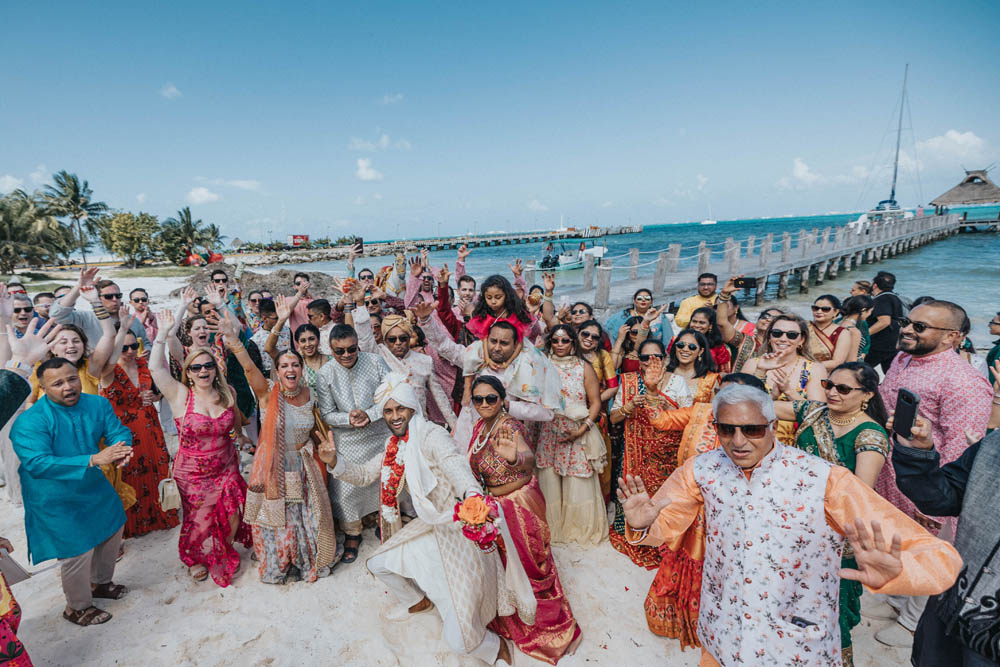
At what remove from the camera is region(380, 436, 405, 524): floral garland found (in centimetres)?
293

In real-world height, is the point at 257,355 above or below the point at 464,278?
below

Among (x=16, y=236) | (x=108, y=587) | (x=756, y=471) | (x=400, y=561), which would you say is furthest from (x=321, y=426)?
(x=16, y=236)

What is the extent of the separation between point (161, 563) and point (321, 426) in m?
1.77

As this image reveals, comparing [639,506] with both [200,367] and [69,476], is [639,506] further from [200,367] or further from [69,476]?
[69,476]

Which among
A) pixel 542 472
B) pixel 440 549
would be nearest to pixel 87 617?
pixel 440 549

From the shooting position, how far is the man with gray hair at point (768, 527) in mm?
1770

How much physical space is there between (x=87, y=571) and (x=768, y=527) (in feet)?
13.3

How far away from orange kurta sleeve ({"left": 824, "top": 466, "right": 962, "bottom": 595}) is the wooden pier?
28.9 feet

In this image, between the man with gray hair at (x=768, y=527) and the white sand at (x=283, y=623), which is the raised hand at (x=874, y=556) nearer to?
the man with gray hair at (x=768, y=527)

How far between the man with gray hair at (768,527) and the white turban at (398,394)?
1.44m

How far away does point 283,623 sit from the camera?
310cm

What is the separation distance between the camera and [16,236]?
1152 inches

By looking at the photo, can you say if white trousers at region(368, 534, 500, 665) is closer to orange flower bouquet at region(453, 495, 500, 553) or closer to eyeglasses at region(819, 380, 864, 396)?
orange flower bouquet at region(453, 495, 500, 553)

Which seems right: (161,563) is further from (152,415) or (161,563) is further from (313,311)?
(313,311)
